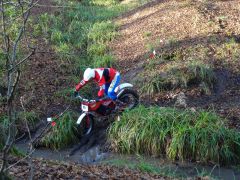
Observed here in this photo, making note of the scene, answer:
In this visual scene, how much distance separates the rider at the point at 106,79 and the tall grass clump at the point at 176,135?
2.50 ft

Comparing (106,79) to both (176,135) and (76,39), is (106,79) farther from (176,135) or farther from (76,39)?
(76,39)

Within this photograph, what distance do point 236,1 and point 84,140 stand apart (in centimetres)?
940

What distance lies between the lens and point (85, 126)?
9336 millimetres

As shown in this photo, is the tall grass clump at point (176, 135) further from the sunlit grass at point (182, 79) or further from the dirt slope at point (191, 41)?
the sunlit grass at point (182, 79)

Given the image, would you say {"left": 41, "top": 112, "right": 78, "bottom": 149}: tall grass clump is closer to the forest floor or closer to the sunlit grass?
the forest floor

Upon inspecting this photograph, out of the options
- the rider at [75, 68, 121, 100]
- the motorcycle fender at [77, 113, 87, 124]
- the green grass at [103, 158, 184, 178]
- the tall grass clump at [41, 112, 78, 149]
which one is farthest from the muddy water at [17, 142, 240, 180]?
the rider at [75, 68, 121, 100]

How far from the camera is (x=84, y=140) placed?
9.19 meters

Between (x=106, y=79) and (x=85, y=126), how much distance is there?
3.81 feet

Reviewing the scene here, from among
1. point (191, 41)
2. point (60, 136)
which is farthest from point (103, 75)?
point (191, 41)

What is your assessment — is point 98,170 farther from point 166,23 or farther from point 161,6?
point 161,6

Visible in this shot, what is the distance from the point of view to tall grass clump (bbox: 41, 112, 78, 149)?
899 centimetres

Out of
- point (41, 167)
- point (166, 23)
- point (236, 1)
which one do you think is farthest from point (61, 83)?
point (236, 1)

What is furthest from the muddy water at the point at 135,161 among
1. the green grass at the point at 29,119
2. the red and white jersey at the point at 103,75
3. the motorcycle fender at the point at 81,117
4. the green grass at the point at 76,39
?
the red and white jersey at the point at 103,75

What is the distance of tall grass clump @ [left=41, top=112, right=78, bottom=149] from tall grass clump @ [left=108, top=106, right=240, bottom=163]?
921mm
